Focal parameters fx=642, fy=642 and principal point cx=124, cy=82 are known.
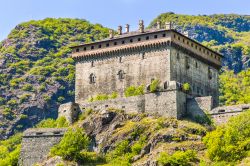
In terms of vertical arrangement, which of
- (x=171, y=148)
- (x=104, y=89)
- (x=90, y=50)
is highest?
(x=90, y=50)

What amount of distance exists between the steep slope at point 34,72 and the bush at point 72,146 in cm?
7287

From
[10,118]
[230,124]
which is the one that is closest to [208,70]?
[230,124]

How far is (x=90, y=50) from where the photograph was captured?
105m

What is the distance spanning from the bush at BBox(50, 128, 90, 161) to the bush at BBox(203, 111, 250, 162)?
56.8ft

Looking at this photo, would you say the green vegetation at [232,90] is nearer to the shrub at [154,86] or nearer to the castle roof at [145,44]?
the castle roof at [145,44]

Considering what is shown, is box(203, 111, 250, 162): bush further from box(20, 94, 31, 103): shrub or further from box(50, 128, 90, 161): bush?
box(20, 94, 31, 103): shrub

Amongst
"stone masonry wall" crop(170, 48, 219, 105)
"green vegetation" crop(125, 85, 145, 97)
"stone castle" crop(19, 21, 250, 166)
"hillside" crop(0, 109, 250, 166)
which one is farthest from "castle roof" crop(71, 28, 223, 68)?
"hillside" crop(0, 109, 250, 166)

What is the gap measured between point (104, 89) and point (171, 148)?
23.1 m

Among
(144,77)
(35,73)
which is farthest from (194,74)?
(35,73)

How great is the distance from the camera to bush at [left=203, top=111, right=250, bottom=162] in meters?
78.9

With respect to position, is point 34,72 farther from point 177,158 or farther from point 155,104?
point 177,158

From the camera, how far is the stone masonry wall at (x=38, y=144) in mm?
93312

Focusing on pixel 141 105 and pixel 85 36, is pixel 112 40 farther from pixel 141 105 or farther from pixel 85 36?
pixel 85 36

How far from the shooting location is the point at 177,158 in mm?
78938
